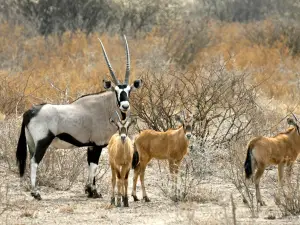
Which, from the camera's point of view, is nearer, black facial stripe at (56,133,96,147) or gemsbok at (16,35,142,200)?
gemsbok at (16,35,142,200)

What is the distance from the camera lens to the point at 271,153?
37.3ft

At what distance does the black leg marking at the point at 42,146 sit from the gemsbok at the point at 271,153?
2625 mm

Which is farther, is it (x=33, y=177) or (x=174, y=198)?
(x=33, y=177)

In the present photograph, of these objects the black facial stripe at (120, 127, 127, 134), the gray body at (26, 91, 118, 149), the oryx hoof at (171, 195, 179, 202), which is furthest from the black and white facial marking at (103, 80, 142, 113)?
the oryx hoof at (171, 195, 179, 202)

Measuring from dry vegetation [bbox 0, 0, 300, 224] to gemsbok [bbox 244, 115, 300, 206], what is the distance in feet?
0.68

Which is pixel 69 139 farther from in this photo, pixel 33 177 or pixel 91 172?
pixel 33 177

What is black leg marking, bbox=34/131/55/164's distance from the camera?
1205cm

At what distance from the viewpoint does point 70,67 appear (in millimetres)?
24922

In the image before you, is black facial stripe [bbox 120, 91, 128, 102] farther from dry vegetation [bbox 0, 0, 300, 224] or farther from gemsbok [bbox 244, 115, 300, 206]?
gemsbok [bbox 244, 115, 300, 206]

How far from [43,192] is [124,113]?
1.57 m

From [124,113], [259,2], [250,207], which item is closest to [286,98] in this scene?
[124,113]

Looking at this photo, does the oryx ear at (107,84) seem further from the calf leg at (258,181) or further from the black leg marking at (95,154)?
the calf leg at (258,181)

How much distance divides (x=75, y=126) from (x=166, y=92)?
3.13m

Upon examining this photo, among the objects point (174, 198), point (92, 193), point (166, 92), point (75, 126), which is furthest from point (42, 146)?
point (166, 92)
